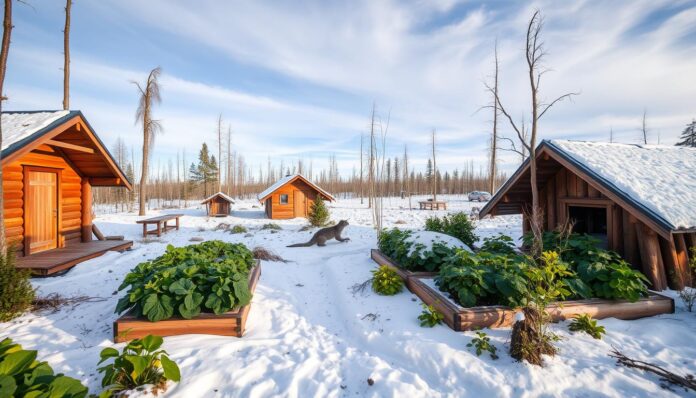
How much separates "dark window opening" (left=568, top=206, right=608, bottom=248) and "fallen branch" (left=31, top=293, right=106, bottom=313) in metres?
11.4

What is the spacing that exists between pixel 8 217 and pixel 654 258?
13.3 metres

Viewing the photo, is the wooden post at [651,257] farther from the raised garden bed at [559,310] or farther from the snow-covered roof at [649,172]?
the snow-covered roof at [649,172]

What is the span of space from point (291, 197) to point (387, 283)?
1562cm

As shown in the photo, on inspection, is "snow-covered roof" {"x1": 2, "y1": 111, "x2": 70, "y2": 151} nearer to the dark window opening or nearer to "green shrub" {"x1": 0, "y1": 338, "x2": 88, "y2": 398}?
"green shrub" {"x1": 0, "y1": 338, "x2": 88, "y2": 398}

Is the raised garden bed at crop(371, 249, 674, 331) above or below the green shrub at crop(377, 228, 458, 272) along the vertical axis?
below

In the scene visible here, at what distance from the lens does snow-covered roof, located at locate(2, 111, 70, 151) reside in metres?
6.19

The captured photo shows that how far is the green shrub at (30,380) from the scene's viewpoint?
2.10m

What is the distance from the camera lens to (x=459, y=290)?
434 centimetres

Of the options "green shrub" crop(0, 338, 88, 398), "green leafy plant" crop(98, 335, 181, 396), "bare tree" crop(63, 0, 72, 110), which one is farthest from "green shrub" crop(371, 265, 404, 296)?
"bare tree" crop(63, 0, 72, 110)

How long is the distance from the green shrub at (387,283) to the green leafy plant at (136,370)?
3.62 meters

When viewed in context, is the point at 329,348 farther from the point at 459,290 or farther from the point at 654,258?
the point at 654,258

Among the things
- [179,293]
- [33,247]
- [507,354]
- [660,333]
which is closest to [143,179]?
[33,247]

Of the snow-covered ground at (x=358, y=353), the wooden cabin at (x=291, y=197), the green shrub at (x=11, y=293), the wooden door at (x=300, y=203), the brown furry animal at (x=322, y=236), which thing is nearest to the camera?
the snow-covered ground at (x=358, y=353)

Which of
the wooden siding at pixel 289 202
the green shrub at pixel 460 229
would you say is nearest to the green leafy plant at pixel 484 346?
the green shrub at pixel 460 229
